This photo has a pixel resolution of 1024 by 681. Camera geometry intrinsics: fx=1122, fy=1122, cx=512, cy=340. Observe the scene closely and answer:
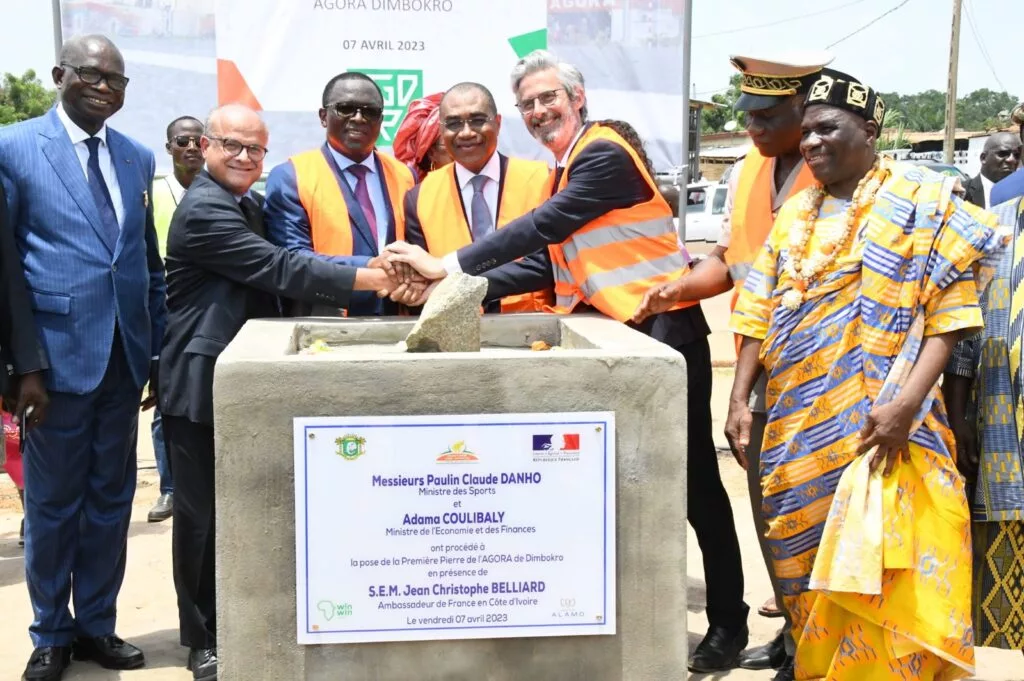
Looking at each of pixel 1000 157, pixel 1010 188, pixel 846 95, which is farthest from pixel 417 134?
pixel 1000 157

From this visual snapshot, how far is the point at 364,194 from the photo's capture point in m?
4.23

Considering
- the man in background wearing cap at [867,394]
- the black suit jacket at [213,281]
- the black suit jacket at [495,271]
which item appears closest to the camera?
the man in background wearing cap at [867,394]

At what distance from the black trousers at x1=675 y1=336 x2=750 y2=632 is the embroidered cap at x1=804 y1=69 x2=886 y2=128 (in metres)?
1.03

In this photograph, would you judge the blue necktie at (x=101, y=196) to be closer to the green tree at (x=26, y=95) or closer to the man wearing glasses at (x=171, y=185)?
the man wearing glasses at (x=171, y=185)

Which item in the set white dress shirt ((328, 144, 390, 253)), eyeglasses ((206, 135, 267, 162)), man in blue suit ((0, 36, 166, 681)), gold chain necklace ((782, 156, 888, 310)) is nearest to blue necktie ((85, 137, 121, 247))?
man in blue suit ((0, 36, 166, 681))

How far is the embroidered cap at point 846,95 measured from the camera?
3289 mm

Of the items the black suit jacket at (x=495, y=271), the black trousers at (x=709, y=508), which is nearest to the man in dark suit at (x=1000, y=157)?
the black trousers at (x=709, y=508)

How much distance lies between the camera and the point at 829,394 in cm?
334

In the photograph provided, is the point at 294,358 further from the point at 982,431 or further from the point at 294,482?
the point at 982,431

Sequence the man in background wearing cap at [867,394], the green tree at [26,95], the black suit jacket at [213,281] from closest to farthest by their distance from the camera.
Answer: the man in background wearing cap at [867,394]
the black suit jacket at [213,281]
the green tree at [26,95]

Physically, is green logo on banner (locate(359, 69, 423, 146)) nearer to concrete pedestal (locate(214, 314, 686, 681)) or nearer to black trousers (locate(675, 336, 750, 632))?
black trousers (locate(675, 336, 750, 632))

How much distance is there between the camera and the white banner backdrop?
5648 millimetres

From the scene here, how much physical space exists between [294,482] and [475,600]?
55cm

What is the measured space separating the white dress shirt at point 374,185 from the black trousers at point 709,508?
3.94ft
